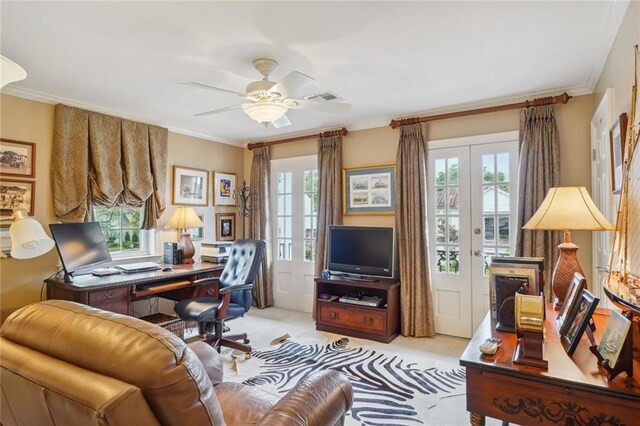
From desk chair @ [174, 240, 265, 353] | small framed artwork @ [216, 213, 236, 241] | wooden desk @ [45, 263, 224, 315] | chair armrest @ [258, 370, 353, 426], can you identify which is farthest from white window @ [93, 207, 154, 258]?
chair armrest @ [258, 370, 353, 426]

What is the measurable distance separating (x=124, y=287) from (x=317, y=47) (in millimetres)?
2474

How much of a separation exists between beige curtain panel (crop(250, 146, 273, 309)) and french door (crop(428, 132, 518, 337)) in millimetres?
2211

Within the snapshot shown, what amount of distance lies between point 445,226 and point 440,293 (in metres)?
0.72

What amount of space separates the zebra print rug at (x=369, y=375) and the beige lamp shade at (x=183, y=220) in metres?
1.59

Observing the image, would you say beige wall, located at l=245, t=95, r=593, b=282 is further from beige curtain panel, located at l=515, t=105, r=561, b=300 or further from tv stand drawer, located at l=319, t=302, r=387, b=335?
tv stand drawer, located at l=319, t=302, r=387, b=335

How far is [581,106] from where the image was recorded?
311 cm

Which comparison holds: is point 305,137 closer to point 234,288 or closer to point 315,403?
point 234,288

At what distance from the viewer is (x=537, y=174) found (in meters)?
3.18

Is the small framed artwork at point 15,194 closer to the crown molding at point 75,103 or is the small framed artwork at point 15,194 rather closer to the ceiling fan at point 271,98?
the crown molding at point 75,103

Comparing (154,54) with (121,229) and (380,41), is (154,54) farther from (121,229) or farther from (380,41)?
(121,229)

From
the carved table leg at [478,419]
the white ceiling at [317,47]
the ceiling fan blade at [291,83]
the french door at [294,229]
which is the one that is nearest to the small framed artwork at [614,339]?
the carved table leg at [478,419]

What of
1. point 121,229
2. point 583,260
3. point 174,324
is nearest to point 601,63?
point 583,260

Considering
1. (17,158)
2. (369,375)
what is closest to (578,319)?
(369,375)

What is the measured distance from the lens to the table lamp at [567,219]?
1854 millimetres
